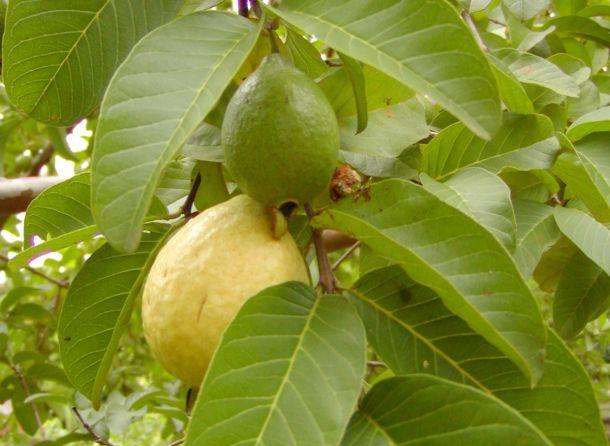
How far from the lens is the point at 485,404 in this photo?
2.03ft

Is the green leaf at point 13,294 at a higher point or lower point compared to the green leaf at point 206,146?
lower

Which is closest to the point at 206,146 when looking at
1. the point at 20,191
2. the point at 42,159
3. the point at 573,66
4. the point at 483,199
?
the point at 483,199

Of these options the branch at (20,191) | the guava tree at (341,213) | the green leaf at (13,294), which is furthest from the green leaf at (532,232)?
the green leaf at (13,294)

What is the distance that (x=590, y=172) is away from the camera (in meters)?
0.99

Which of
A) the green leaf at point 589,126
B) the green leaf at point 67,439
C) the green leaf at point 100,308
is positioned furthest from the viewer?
the green leaf at point 67,439

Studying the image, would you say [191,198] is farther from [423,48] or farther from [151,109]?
[423,48]

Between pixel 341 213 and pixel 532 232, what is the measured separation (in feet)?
1.29

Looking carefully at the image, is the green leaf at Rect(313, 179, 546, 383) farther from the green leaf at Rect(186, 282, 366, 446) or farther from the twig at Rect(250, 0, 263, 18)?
the twig at Rect(250, 0, 263, 18)

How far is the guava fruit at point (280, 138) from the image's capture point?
27.8 inches

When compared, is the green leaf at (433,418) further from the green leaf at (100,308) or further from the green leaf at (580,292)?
the green leaf at (580,292)

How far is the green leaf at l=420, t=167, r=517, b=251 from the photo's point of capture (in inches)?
31.3

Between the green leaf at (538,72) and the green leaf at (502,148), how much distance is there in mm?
120

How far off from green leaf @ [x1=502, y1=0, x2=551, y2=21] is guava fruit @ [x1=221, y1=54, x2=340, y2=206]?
0.64 metres

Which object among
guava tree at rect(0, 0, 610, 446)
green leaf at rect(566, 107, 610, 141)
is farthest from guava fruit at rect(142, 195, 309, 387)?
green leaf at rect(566, 107, 610, 141)
